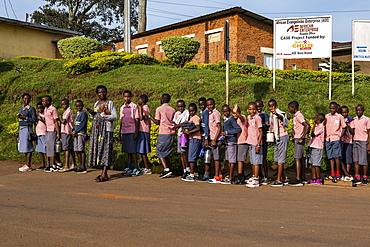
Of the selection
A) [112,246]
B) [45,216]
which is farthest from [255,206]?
[45,216]

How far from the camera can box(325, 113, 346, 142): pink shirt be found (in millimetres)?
7719

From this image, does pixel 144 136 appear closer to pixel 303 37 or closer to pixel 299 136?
pixel 299 136

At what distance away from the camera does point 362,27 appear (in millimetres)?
12258

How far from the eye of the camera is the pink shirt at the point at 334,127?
25.3 feet

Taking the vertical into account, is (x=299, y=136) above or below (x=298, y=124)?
below

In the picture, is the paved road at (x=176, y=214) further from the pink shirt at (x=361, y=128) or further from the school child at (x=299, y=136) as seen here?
the pink shirt at (x=361, y=128)

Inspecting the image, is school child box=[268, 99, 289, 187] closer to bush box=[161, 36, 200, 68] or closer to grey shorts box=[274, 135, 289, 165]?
grey shorts box=[274, 135, 289, 165]

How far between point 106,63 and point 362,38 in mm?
10496

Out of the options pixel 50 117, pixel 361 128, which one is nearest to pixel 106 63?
pixel 50 117

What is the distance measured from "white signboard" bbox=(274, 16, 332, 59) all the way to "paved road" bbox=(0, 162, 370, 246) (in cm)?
636

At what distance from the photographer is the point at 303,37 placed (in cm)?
1269

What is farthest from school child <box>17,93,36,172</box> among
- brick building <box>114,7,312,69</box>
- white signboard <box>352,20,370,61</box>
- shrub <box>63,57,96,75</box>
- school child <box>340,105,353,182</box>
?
brick building <box>114,7,312,69</box>

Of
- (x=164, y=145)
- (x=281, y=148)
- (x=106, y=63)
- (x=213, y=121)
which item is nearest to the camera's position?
(x=281, y=148)

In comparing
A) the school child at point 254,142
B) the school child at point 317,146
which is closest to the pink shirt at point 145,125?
the school child at point 254,142
